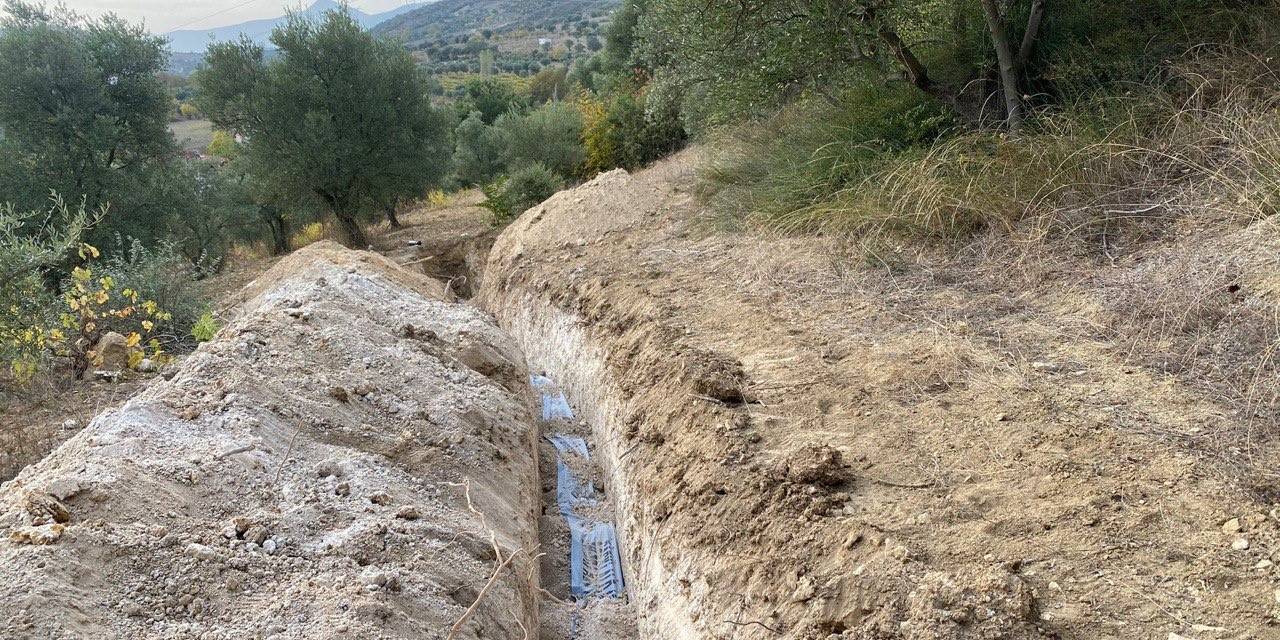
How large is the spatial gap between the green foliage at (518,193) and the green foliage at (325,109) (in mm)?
1571

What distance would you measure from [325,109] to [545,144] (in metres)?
6.50

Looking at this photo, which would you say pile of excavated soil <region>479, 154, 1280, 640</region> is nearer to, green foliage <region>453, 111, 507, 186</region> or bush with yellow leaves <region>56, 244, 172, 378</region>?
bush with yellow leaves <region>56, 244, 172, 378</region>

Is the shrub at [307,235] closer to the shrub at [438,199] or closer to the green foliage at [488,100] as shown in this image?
the shrub at [438,199]

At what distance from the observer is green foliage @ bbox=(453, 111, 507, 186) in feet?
76.7

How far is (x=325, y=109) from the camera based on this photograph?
49.3 feet

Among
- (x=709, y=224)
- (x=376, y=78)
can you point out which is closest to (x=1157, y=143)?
(x=709, y=224)

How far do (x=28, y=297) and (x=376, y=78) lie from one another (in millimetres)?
10195

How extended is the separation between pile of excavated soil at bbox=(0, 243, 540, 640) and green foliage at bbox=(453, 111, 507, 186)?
17860mm

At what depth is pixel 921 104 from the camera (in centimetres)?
768

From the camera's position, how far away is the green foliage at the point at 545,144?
20.5 meters

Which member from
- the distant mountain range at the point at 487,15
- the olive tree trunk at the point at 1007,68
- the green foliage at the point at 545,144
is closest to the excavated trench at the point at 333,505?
the olive tree trunk at the point at 1007,68

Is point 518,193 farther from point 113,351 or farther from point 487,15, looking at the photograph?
point 487,15

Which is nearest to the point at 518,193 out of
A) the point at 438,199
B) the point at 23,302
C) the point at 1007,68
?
the point at 438,199

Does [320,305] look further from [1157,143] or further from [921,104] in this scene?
[1157,143]
